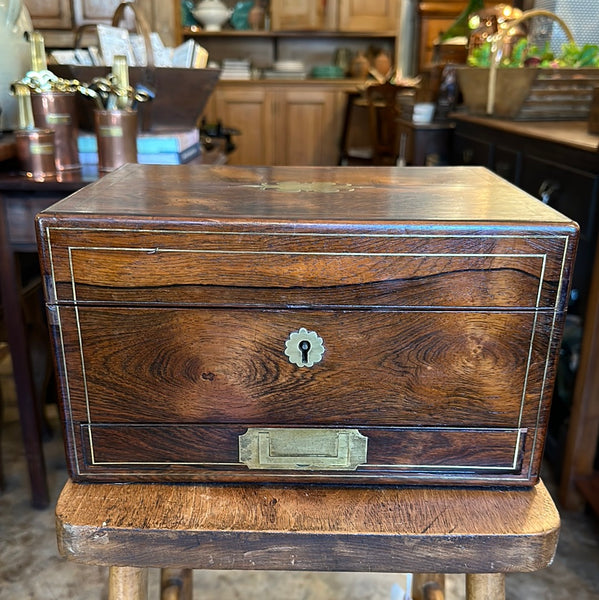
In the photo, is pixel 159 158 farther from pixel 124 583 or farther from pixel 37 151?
pixel 124 583

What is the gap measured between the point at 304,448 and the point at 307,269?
190mm

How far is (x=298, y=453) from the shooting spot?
0.66 m

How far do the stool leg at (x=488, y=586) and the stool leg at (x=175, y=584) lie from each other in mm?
469

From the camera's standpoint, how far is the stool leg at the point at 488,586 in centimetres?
69

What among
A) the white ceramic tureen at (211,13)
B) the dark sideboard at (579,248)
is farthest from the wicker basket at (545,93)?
the white ceramic tureen at (211,13)

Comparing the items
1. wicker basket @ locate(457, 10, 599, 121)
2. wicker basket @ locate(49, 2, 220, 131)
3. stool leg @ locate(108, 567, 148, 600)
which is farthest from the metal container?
wicker basket @ locate(457, 10, 599, 121)

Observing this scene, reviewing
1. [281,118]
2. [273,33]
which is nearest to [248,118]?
[281,118]

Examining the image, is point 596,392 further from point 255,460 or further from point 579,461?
point 255,460

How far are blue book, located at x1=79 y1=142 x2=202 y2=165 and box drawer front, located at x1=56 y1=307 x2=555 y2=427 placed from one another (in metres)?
0.70

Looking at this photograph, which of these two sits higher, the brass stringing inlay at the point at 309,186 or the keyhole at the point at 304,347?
the brass stringing inlay at the point at 309,186

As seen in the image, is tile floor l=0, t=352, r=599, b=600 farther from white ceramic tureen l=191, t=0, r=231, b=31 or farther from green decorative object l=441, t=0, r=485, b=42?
white ceramic tureen l=191, t=0, r=231, b=31

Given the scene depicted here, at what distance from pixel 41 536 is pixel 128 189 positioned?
1063 mm

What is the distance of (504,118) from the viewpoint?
2104 mm

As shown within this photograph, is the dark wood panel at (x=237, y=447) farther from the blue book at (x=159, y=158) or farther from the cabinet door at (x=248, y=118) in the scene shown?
the cabinet door at (x=248, y=118)
